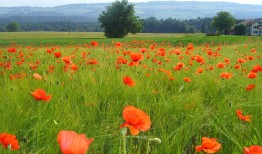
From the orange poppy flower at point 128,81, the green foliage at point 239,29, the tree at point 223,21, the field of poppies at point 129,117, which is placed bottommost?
the field of poppies at point 129,117

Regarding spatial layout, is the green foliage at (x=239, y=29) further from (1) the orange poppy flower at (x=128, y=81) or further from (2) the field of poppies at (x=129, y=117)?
(1) the orange poppy flower at (x=128, y=81)

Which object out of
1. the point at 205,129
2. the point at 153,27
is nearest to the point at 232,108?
the point at 205,129

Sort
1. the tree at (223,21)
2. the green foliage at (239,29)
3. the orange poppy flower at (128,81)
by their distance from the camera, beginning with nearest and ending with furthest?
the orange poppy flower at (128,81), the tree at (223,21), the green foliage at (239,29)

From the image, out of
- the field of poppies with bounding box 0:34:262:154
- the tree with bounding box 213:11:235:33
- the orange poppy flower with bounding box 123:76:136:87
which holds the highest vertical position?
the tree with bounding box 213:11:235:33

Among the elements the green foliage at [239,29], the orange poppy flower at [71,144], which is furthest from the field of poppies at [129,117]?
the green foliage at [239,29]

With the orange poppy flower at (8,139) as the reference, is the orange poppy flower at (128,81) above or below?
above

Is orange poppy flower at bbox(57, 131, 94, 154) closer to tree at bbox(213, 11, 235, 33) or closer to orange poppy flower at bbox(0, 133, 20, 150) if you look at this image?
orange poppy flower at bbox(0, 133, 20, 150)

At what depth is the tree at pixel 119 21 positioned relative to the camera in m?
45.3

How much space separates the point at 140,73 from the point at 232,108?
123 centimetres

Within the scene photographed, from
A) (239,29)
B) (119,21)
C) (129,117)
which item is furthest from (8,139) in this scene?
(239,29)

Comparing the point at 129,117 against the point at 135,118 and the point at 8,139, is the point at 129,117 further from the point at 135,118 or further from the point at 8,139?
the point at 8,139

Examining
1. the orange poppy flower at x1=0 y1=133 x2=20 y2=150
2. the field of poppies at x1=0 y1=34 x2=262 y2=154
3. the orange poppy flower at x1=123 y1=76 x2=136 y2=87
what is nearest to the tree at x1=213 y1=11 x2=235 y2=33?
the field of poppies at x1=0 y1=34 x2=262 y2=154

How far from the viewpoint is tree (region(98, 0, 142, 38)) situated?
149ft

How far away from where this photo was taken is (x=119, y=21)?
4531cm
